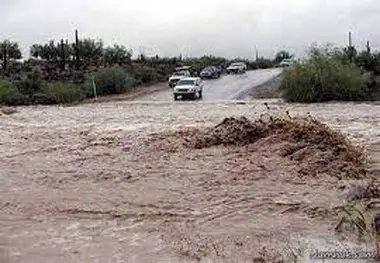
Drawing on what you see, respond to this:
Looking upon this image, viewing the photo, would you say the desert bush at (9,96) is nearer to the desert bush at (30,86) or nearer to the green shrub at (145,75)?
the desert bush at (30,86)

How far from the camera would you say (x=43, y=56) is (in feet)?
265

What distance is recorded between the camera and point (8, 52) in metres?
77.2

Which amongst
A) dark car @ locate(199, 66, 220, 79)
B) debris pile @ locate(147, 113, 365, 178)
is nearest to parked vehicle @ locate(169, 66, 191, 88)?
dark car @ locate(199, 66, 220, 79)

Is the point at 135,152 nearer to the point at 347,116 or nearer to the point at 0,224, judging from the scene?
the point at 0,224

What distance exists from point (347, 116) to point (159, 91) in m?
30.8

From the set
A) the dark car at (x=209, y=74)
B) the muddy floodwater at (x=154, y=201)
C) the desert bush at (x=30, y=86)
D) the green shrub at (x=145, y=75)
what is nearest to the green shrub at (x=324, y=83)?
the muddy floodwater at (x=154, y=201)

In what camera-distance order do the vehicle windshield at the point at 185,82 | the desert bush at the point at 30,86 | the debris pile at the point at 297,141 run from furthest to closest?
the desert bush at the point at 30,86
the vehicle windshield at the point at 185,82
the debris pile at the point at 297,141

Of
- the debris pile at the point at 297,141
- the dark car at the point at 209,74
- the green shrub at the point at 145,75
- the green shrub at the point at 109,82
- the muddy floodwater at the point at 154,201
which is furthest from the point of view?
the dark car at the point at 209,74

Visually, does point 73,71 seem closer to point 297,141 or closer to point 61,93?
point 61,93

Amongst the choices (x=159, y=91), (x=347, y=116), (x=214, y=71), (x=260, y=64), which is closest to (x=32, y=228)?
(x=347, y=116)

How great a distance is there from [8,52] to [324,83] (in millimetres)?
46109

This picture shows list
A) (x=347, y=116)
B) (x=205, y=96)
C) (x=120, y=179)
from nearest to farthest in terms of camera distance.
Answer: (x=120, y=179), (x=347, y=116), (x=205, y=96)

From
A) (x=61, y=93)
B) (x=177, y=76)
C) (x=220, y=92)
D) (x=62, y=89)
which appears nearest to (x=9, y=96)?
(x=61, y=93)

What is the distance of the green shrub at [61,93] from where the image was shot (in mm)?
48000
